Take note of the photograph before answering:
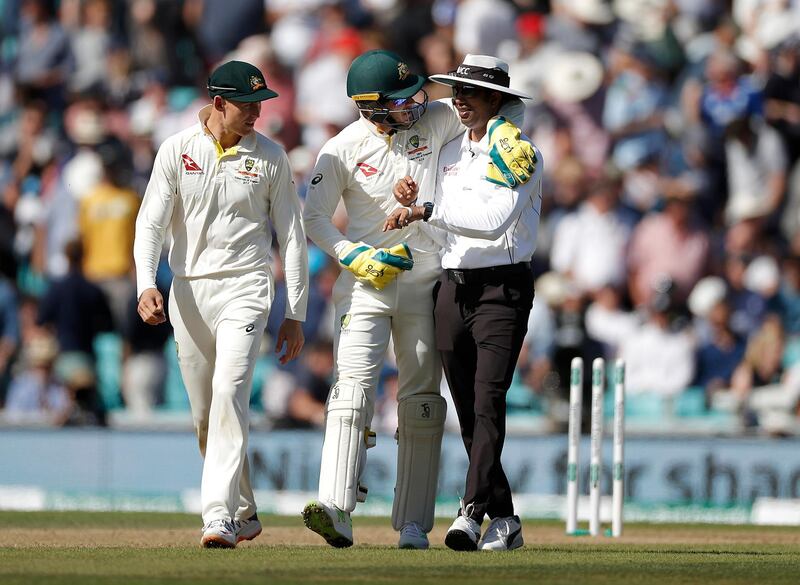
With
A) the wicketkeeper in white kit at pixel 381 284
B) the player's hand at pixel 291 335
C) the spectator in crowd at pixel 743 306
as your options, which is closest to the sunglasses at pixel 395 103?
the wicketkeeper in white kit at pixel 381 284

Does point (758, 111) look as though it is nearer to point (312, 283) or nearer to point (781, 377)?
point (781, 377)

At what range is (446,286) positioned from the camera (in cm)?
788

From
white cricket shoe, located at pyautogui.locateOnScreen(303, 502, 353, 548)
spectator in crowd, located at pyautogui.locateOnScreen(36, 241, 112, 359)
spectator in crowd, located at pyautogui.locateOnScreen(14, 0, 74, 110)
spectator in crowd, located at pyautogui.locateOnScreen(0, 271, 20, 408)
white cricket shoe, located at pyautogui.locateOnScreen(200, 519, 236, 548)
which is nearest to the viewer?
white cricket shoe, located at pyautogui.locateOnScreen(303, 502, 353, 548)

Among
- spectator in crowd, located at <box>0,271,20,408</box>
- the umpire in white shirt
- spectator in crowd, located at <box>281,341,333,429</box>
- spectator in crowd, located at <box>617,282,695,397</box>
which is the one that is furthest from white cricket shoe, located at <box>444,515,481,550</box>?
spectator in crowd, located at <box>0,271,20,408</box>

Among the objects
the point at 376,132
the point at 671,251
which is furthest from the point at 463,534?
the point at 671,251

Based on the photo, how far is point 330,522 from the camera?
7.48m

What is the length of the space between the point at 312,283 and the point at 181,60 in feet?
13.3

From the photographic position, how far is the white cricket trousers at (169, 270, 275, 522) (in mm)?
7645

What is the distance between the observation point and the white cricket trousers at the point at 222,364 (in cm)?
764

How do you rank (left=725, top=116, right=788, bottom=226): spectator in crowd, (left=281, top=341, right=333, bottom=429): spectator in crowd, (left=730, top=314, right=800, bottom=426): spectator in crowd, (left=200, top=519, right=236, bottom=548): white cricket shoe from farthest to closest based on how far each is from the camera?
(left=725, top=116, right=788, bottom=226): spectator in crowd → (left=281, top=341, right=333, bottom=429): spectator in crowd → (left=730, top=314, right=800, bottom=426): spectator in crowd → (left=200, top=519, right=236, bottom=548): white cricket shoe

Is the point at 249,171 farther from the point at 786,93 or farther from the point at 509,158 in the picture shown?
the point at 786,93

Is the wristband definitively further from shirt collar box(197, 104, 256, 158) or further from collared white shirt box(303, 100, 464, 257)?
shirt collar box(197, 104, 256, 158)

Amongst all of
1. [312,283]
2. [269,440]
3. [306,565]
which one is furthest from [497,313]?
[312,283]

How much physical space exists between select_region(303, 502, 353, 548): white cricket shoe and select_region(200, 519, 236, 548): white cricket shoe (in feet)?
1.18
